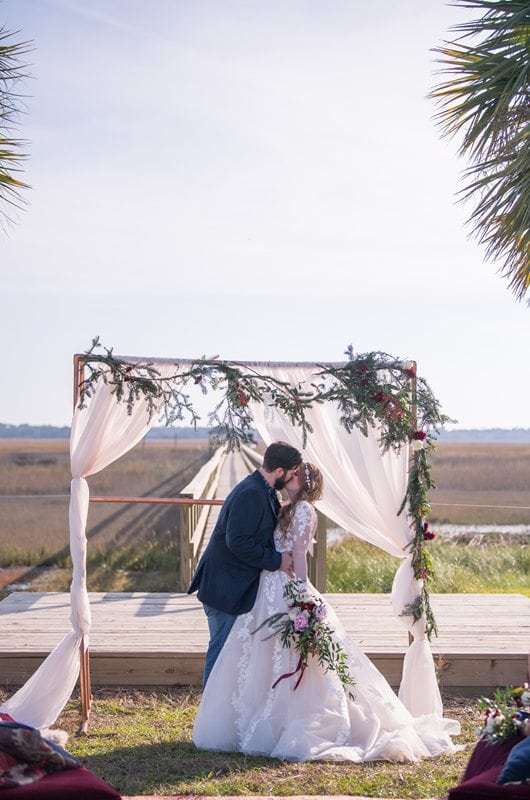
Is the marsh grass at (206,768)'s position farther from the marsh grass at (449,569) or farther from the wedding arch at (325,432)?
the marsh grass at (449,569)

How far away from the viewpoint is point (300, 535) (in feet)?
19.6

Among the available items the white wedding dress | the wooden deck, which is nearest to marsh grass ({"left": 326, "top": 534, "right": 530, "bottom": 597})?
the wooden deck

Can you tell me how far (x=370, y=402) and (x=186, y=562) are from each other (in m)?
3.63

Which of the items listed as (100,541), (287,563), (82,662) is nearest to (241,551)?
(287,563)

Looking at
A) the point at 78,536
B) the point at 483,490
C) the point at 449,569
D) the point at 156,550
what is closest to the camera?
the point at 78,536

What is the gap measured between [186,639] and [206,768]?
211 cm

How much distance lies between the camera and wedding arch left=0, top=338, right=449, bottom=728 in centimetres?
657

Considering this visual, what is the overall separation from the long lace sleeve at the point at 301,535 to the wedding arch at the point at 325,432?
28.7 inches

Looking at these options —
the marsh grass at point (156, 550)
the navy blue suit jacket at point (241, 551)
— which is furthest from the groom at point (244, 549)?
the marsh grass at point (156, 550)

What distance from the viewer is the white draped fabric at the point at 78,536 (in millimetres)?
6418

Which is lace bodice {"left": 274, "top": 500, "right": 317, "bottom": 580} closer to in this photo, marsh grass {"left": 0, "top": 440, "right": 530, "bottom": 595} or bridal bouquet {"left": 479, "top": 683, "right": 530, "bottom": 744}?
bridal bouquet {"left": 479, "top": 683, "right": 530, "bottom": 744}

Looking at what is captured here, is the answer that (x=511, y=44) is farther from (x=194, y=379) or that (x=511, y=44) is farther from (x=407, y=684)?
(x=407, y=684)

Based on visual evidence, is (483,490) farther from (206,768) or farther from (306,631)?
(206,768)

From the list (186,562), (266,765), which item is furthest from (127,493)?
(266,765)
